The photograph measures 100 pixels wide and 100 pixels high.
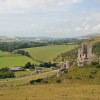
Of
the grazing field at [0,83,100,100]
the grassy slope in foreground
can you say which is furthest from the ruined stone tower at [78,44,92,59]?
the grazing field at [0,83,100,100]

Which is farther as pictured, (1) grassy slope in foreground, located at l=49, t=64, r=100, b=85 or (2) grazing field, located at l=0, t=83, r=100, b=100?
(1) grassy slope in foreground, located at l=49, t=64, r=100, b=85

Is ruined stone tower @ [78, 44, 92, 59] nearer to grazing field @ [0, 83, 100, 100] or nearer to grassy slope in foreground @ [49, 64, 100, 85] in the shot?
grassy slope in foreground @ [49, 64, 100, 85]

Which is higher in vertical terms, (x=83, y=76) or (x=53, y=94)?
(x=53, y=94)

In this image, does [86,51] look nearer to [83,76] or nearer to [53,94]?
[83,76]

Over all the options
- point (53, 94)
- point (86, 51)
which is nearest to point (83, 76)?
point (53, 94)

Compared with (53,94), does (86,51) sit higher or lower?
higher

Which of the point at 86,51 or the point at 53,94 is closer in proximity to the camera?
the point at 53,94

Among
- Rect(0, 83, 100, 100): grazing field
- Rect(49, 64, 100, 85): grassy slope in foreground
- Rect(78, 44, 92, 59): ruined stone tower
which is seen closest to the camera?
Rect(0, 83, 100, 100): grazing field

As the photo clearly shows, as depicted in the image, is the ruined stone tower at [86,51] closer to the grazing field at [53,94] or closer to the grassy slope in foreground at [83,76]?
the grassy slope in foreground at [83,76]

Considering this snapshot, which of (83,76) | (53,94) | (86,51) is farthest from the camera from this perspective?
(86,51)

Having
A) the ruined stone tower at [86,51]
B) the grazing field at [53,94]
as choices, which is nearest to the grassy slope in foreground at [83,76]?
the grazing field at [53,94]

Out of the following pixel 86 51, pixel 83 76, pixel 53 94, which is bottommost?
pixel 83 76

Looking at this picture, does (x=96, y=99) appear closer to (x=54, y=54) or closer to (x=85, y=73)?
(x=85, y=73)

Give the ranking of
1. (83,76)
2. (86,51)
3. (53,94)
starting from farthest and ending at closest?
(86,51)
(83,76)
(53,94)
